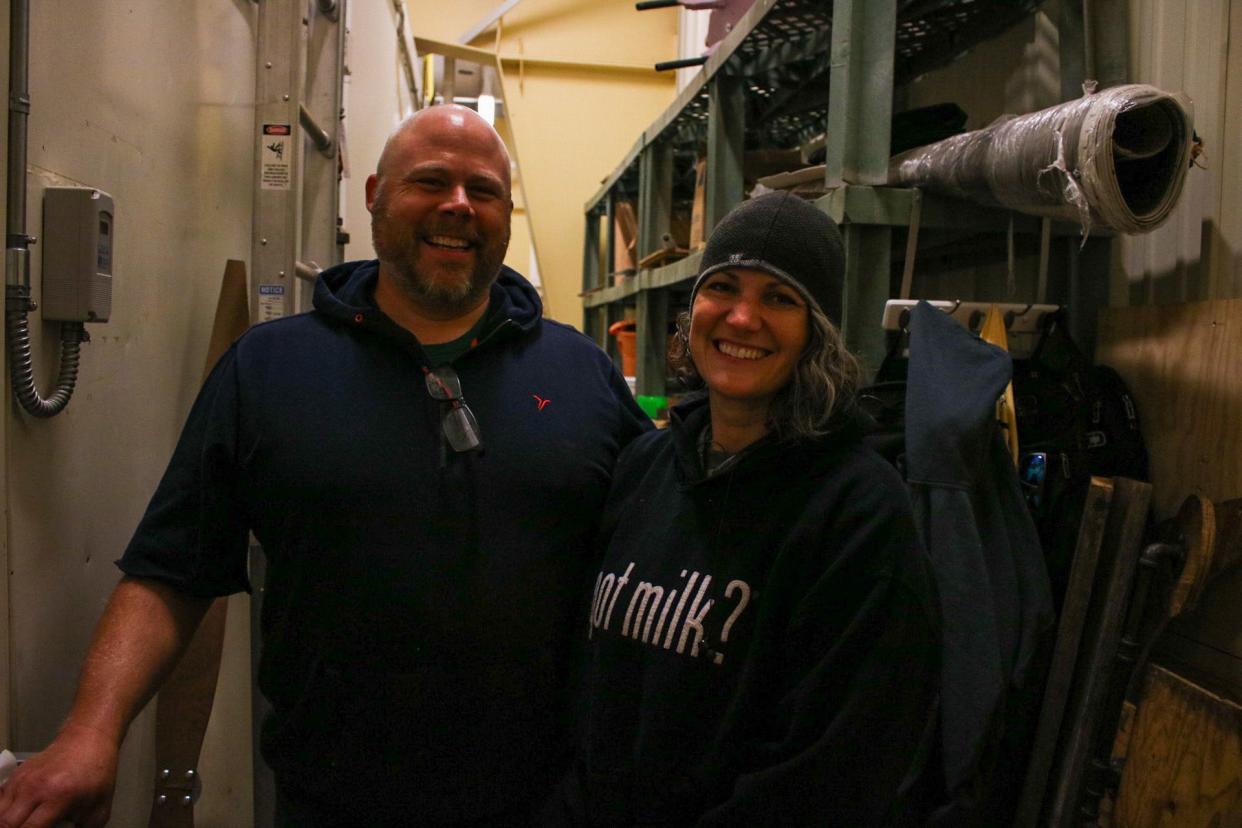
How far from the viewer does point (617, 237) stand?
488 cm

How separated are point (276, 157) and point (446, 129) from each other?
2.51 ft

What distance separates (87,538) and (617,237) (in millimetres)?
3746

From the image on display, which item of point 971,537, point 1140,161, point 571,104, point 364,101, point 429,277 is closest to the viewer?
point 429,277

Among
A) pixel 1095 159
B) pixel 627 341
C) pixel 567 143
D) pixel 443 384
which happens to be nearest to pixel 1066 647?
pixel 1095 159

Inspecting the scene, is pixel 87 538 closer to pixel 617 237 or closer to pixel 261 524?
pixel 261 524

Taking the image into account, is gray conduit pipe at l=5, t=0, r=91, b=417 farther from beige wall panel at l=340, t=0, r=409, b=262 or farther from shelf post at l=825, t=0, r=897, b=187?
beige wall panel at l=340, t=0, r=409, b=262

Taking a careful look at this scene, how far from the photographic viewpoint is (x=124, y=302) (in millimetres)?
1577

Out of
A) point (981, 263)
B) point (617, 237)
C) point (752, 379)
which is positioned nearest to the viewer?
point (752, 379)

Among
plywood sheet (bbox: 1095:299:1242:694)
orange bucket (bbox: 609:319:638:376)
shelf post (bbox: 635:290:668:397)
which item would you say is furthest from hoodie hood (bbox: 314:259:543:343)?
orange bucket (bbox: 609:319:638:376)

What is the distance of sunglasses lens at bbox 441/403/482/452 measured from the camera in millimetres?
1335

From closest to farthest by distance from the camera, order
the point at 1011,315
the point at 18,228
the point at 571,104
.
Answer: the point at 18,228 < the point at 1011,315 < the point at 571,104

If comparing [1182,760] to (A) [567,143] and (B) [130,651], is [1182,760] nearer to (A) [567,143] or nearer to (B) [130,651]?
(B) [130,651]

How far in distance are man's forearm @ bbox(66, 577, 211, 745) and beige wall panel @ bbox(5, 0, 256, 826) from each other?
16 centimetres

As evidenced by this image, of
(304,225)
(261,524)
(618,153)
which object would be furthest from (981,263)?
(618,153)
